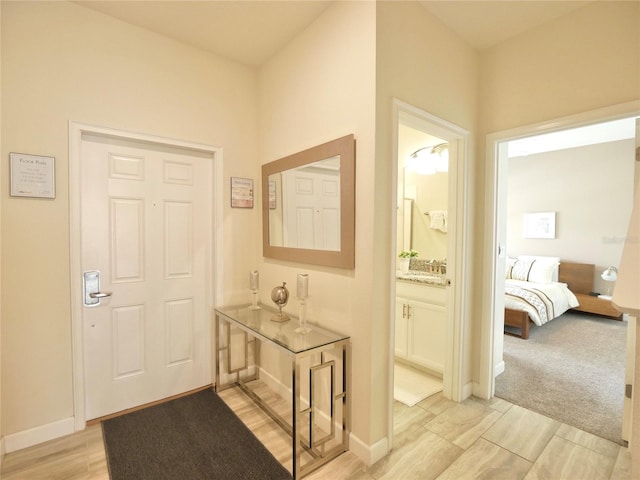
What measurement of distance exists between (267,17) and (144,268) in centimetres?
200

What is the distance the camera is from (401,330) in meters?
3.09

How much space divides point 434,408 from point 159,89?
3.17 metres

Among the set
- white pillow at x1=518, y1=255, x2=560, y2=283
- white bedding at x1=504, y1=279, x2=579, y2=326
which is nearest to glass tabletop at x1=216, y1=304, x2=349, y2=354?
white bedding at x1=504, y1=279, x2=579, y2=326

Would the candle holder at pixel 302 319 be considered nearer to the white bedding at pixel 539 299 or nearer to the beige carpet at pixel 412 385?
the beige carpet at pixel 412 385

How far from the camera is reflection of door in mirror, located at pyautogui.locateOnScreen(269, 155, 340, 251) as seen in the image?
1999 millimetres

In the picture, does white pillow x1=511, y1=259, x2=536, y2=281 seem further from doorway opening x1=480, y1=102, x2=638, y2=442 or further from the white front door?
the white front door

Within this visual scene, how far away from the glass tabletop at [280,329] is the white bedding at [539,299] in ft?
10.0

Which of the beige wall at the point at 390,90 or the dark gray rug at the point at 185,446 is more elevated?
the beige wall at the point at 390,90

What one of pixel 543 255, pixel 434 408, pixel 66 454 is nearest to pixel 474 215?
pixel 434 408

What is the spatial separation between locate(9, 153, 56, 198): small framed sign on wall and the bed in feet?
15.6

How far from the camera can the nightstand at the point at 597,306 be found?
4.58m

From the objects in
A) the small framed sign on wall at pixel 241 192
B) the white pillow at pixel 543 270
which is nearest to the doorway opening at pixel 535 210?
the white pillow at pixel 543 270

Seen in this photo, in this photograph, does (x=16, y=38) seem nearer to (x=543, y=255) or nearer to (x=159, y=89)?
(x=159, y=89)

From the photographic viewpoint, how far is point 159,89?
7.54ft
